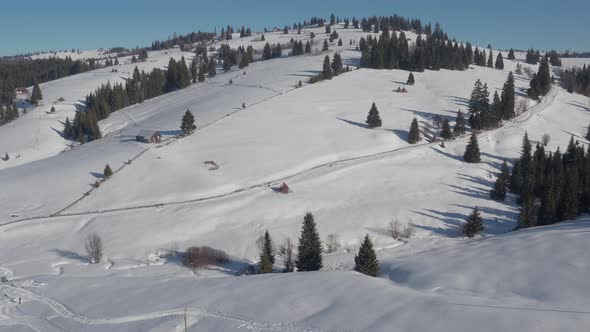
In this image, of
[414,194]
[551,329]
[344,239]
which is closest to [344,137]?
[414,194]

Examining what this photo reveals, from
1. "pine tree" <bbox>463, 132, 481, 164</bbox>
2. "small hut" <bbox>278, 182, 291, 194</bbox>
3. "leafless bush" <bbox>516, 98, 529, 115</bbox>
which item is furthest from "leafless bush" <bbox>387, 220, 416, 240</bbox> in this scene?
"leafless bush" <bbox>516, 98, 529, 115</bbox>

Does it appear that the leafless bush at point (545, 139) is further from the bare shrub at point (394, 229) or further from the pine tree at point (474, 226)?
the bare shrub at point (394, 229)

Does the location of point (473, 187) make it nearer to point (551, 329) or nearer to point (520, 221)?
point (520, 221)

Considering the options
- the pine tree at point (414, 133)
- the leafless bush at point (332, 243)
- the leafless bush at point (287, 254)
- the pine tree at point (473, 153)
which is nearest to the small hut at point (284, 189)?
the leafless bush at point (287, 254)

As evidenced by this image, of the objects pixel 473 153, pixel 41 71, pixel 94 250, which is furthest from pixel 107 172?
pixel 41 71

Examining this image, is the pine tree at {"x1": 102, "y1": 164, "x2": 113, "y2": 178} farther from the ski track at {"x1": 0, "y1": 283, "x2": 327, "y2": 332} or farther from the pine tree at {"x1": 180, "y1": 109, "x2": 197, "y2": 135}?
the ski track at {"x1": 0, "y1": 283, "x2": 327, "y2": 332}
